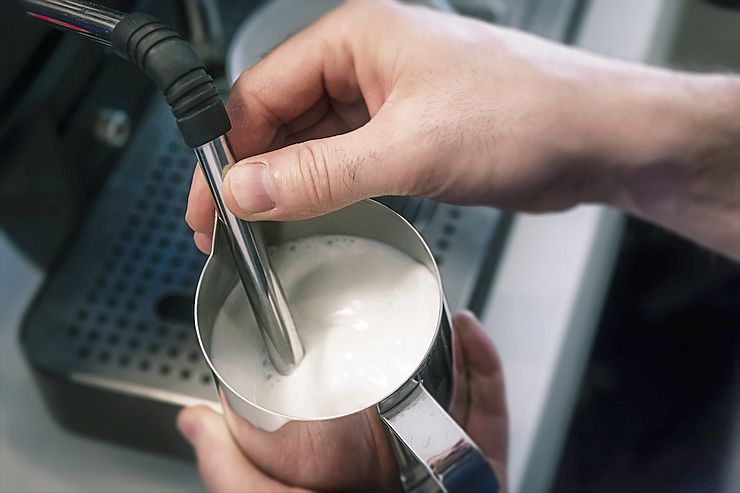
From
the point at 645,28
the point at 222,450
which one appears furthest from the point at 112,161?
the point at 645,28

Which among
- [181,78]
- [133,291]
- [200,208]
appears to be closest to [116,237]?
[133,291]

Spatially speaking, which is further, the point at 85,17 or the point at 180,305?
the point at 180,305

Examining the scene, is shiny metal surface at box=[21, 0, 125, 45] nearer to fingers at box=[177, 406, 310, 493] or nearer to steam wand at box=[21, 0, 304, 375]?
steam wand at box=[21, 0, 304, 375]

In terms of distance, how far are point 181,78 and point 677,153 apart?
32cm

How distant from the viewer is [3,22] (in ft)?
1.12

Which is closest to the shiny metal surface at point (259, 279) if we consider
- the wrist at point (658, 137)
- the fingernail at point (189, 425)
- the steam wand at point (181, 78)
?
the steam wand at point (181, 78)

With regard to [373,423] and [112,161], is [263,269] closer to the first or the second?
[373,423]

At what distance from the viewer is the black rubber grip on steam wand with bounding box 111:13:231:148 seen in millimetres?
237

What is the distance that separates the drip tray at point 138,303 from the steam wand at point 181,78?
0.13 m

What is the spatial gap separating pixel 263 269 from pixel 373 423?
0.06 metres

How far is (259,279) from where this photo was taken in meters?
0.29

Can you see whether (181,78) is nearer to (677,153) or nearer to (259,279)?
(259,279)

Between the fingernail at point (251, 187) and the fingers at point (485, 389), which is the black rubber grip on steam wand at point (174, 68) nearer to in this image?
the fingernail at point (251, 187)

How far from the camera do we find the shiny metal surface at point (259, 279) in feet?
0.91
